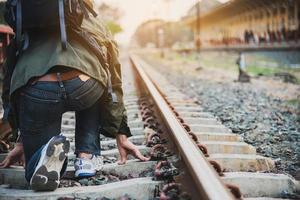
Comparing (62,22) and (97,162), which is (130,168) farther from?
(62,22)

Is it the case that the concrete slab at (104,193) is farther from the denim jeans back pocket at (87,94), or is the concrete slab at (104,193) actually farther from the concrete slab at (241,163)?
the concrete slab at (241,163)

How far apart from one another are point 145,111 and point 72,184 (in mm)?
2391

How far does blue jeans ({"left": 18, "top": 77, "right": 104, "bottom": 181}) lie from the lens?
2506mm

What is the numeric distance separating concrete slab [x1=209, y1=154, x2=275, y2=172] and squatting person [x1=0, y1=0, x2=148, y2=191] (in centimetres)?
83

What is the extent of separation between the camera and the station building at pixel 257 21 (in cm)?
2505

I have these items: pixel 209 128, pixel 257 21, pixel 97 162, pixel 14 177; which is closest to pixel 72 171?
pixel 97 162

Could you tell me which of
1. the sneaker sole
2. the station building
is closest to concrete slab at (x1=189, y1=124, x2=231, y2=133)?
the sneaker sole

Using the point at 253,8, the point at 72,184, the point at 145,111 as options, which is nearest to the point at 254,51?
the point at 253,8

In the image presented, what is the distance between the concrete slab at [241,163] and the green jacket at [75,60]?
2.36 feet

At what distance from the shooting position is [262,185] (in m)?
2.60

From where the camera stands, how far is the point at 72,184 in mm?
2877

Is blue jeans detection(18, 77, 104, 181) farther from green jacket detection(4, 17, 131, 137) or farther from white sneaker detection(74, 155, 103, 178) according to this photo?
white sneaker detection(74, 155, 103, 178)

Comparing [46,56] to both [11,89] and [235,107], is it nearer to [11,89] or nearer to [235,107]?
[11,89]

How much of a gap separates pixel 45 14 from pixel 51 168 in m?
0.82
